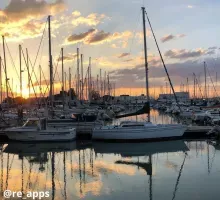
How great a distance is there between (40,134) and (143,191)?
60.1ft

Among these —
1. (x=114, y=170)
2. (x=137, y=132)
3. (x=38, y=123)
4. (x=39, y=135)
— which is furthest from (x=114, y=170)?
(x=38, y=123)

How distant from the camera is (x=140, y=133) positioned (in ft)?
105

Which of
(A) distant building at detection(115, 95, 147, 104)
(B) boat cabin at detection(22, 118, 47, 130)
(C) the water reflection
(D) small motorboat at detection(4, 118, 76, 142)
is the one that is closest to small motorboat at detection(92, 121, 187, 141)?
(C) the water reflection

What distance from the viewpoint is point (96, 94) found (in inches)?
3681

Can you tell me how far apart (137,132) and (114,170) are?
11271 millimetres

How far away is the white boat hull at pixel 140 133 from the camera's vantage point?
32.0 metres

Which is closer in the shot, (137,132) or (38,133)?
(137,132)

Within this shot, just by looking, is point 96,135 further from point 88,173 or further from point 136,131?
point 88,173

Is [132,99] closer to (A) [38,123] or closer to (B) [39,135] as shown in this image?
(A) [38,123]

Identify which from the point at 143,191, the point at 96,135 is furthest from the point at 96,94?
the point at 143,191

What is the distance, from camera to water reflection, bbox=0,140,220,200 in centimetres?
1606

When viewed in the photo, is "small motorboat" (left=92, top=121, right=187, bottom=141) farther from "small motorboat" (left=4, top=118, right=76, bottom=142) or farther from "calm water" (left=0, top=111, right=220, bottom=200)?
"small motorboat" (left=4, top=118, right=76, bottom=142)

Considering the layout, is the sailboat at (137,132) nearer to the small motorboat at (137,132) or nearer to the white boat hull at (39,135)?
the small motorboat at (137,132)

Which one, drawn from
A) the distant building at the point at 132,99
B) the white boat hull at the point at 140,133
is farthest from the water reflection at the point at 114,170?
the distant building at the point at 132,99
